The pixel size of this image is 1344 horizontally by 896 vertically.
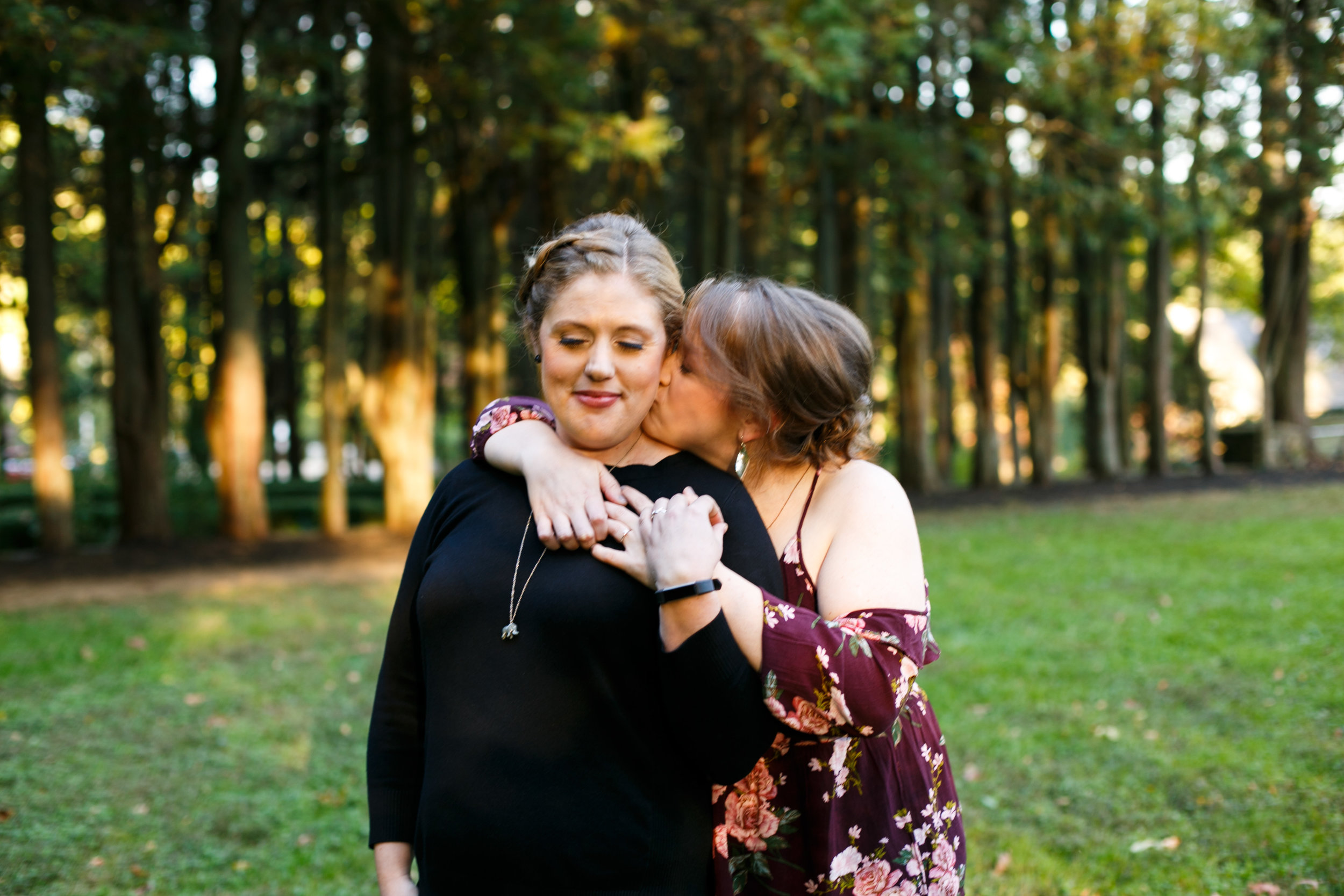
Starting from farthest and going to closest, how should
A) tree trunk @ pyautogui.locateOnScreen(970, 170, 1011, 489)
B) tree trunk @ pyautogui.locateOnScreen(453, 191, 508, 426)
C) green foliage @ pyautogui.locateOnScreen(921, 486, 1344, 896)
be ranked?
tree trunk @ pyautogui.locateOnScreen(970, 170, 1011, 489)
tree trunk @ pyautogui.locateOnScreen(453, 191, 508, 426)
green foliage @ pyautogui.locateOnScreen(921, 486, 1344, 896)

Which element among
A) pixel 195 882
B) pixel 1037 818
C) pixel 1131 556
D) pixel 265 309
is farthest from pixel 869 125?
pixel 265 309

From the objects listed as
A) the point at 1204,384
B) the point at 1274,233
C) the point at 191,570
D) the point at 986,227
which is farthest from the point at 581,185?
the point at 1274,233

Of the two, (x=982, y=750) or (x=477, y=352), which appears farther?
(x=477, y=352)

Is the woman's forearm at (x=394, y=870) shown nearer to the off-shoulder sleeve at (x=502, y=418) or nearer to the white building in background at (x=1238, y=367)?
the off-shoulder sleeve at (x=502, y=418)

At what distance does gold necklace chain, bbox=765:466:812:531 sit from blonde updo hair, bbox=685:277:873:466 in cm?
6

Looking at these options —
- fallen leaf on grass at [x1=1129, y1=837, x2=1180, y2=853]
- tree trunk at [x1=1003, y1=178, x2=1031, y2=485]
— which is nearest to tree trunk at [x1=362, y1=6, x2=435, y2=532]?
tree trunk at [x1=1003, y1=178, x2=1031, y2=485]

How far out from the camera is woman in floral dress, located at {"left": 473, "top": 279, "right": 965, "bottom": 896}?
1.97 m

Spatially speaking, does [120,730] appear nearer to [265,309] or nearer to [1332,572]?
[1332,572]

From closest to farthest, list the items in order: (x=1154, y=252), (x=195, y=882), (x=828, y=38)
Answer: (x=195, y=882) < (x=828, y=38) < (x=1154, y=252)

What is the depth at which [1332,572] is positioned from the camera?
975cm

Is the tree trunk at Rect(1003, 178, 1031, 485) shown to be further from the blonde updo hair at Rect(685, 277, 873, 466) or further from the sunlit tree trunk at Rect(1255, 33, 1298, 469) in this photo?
the blonde updo hair at Rect(685, 277, 873, 466)

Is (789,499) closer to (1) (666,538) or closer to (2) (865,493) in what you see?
(2) (865,493)

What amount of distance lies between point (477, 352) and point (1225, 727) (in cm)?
1261

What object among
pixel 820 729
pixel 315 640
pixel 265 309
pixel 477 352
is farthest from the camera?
pixel 265 309
